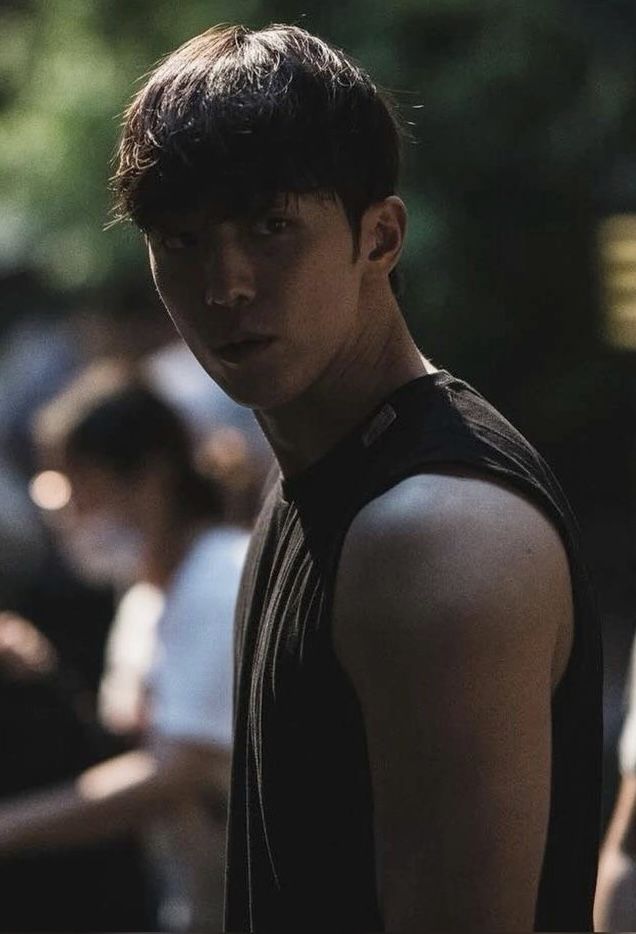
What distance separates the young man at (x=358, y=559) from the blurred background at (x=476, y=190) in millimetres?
3564

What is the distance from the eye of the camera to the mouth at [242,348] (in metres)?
1.86

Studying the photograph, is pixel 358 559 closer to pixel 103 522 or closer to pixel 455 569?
pixel 455 569

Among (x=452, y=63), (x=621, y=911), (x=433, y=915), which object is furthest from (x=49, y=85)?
(x=433, y=915)

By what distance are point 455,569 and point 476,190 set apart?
193 inches

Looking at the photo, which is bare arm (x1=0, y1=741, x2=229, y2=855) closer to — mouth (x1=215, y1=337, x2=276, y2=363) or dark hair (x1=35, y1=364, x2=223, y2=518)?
dark hair (x1=35, y1=364, x2=223, y2=518)

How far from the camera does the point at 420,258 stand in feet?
20.5

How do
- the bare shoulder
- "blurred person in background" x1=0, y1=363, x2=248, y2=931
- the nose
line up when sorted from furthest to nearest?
"blurred person in background" x1=0, y1=363, x2=248, y2=931 < the nose < the bare shoulder

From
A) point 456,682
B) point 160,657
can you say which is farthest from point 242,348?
point 160,657

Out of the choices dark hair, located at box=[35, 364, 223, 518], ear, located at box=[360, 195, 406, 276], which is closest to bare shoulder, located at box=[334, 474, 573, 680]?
ear, located at box=[360, 195, 406, 276]

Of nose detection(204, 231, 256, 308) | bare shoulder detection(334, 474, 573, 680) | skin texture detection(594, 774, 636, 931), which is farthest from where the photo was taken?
skin texture detection(594, 774, 636, 931)

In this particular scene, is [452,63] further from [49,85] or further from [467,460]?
[467,460]

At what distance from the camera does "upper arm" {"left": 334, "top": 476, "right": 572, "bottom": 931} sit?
1.58 metres

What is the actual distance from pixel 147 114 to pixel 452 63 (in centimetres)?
441

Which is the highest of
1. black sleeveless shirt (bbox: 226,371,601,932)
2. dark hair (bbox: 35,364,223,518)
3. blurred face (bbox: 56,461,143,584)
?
black sleeveless shirt (bbox: 226,371,601,932)
